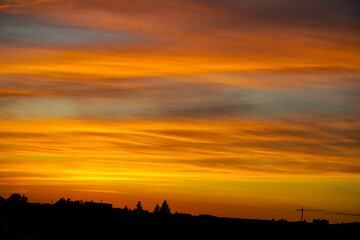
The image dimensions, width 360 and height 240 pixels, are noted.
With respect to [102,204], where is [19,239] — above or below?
below

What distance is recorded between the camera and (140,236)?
204ft

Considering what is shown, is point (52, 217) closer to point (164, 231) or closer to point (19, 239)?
point (164, 231)

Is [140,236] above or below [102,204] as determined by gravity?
below

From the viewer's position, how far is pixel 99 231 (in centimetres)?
6347

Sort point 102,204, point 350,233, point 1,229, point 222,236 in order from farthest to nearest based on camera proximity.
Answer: point 102,204 → point 350,233 → point 222,236 → point 1,229

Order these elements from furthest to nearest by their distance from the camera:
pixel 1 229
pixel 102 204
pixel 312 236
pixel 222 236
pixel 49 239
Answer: pixel 102 204 → pixel 312 236 → pixel 222 236 → pixel 49 239 → pixel 1 229

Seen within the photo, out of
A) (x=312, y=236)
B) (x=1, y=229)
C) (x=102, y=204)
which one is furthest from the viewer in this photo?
(x=102, y=204)

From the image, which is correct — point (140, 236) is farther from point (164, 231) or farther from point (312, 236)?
point (312, 236)

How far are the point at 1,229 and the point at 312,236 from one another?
6155cm

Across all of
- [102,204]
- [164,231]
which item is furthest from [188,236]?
[102,204]

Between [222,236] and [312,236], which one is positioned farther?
[312,236]

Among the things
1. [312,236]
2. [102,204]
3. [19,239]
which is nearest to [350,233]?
[312,236]

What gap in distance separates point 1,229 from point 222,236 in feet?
158

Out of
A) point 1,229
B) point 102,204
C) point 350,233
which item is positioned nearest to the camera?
point 1,229
